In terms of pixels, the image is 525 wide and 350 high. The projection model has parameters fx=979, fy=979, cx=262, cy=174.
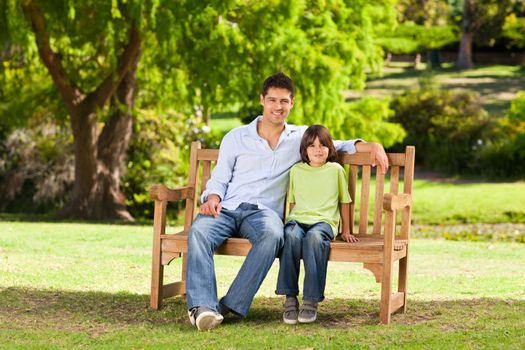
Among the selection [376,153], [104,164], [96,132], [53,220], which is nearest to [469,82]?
[104,164]

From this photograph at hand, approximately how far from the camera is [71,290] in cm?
712

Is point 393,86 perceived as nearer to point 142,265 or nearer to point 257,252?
point 142,265

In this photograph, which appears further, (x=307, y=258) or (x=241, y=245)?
(x=241, y=245)

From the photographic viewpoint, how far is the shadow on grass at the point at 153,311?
583 centimetres

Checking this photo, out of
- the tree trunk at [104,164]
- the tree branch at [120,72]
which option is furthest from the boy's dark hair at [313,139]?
the tree trunk at [104,164]

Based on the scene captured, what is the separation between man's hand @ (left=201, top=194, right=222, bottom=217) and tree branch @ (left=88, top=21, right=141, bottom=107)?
859cm

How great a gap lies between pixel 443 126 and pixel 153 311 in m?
16.6

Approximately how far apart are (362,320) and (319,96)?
8982 millimetres

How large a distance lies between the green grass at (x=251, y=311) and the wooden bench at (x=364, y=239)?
17 centimetres

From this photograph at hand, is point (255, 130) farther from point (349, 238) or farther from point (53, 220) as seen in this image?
point (53, 220)

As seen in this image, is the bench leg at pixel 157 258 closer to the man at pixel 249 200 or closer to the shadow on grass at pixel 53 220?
the man at pixel 249 200

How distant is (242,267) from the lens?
580 centimetres

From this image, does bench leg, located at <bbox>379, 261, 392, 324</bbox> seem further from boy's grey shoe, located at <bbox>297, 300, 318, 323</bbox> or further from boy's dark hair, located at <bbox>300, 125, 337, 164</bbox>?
boy's dark hair, located at <bbox>300, 125, 337, 164</bbox>

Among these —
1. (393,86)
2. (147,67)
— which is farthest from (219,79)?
(393,86)
